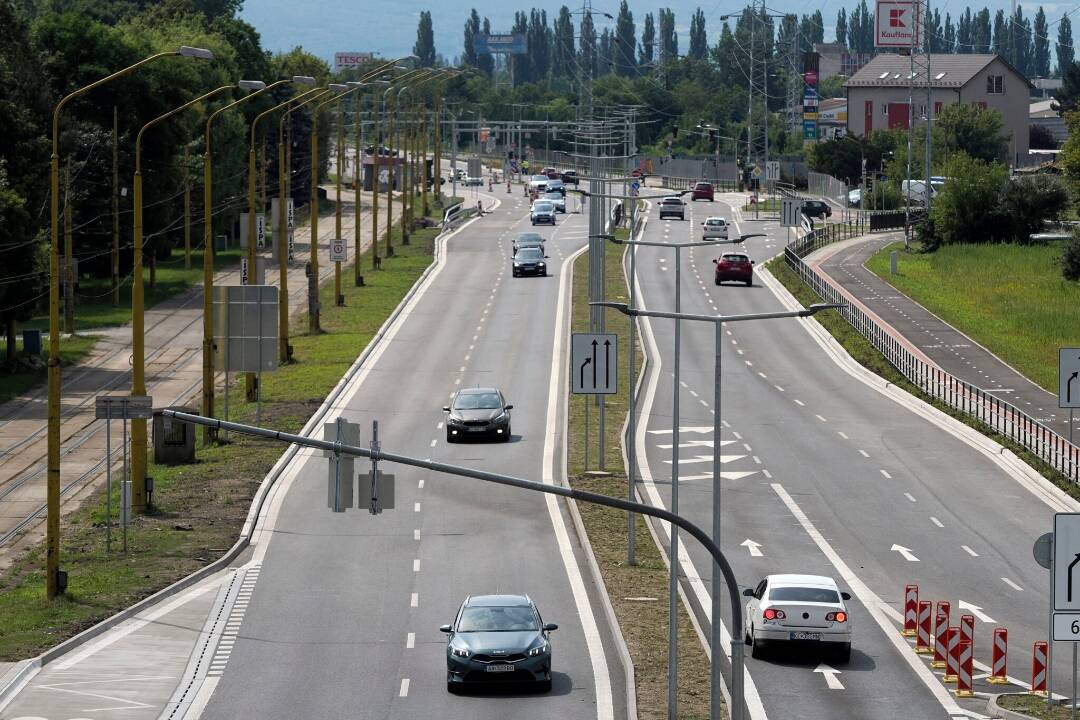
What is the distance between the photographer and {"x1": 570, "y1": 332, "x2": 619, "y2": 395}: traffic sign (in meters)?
38.2

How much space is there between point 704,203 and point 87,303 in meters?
68.6

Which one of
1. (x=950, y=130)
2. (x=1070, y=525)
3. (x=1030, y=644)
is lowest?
(x=1030, y=644)

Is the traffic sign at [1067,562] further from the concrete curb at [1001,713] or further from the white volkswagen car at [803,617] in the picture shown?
the white volkswagen car at [803,617]

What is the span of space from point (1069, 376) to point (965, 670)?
42.4 feet

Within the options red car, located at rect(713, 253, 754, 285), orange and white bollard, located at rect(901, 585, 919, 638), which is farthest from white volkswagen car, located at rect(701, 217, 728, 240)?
orange and white bollard, located at rect(901, 585, 919, 638)

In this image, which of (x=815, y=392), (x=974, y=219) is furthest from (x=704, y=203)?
(x=815, y=392)

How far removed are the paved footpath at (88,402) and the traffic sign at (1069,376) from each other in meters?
24.9

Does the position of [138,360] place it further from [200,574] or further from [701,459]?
[701,459]

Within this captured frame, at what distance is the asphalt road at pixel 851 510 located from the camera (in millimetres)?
31172

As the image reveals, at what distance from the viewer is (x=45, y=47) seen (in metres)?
93.1

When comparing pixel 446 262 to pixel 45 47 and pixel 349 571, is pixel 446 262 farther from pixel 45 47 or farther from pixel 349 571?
pixel 349 571

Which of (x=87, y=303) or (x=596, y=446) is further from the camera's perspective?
(x=87, y=303)

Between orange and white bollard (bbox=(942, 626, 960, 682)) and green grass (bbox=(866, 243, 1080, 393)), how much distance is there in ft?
110

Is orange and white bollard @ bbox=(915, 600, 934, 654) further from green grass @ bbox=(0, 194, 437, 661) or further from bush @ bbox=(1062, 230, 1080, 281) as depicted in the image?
bush @ bbox=(1062, 230, 1080, 281)
